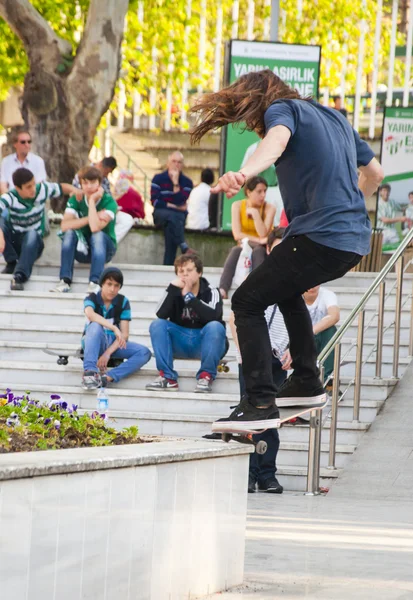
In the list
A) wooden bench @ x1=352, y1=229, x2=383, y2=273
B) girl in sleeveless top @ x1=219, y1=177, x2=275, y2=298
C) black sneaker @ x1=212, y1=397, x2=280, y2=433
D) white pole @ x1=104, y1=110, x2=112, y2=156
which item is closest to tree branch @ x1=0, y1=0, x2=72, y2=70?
girl in sleeveless top @ x1=219, y1=177, x2=275, y2=298

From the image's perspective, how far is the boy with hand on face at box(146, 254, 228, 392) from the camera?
10.8 meters

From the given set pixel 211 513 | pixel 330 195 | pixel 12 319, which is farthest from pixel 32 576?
pixel 12 319

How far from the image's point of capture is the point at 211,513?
5512 mm

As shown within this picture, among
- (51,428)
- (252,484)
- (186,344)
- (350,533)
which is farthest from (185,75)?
(51,428)

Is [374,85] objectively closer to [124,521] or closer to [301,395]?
[301,395]

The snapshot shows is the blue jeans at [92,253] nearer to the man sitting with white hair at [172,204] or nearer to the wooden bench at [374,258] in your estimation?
the man sitting with white hair at [172,204]

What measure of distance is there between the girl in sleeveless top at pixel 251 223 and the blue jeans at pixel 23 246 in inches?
90.5

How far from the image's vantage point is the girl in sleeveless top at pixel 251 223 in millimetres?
12594

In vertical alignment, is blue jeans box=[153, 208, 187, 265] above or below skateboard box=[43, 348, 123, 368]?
above

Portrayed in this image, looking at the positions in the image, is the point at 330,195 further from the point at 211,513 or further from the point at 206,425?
the point at 206,425

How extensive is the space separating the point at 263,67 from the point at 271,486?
7.81 metres

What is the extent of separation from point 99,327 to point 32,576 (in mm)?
6734

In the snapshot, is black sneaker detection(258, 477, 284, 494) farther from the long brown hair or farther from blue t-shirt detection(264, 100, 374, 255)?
the long brown hair

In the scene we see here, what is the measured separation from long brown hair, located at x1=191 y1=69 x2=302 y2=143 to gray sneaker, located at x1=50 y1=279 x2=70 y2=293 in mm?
7959
